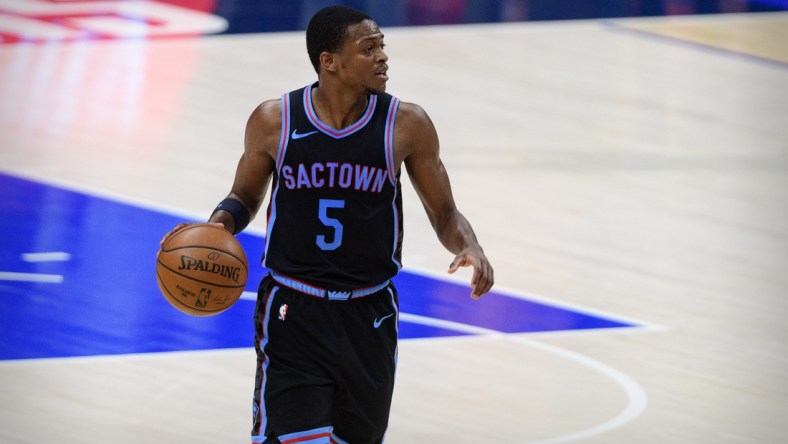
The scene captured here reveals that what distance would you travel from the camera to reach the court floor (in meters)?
6.99

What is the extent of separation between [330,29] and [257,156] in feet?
1.60

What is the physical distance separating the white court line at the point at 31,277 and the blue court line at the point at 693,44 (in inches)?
321

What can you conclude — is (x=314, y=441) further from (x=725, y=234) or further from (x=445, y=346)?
(x=725, y=234)

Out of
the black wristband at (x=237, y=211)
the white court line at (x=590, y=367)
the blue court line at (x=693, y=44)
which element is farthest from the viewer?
the blue court line at (x=693, y=44)

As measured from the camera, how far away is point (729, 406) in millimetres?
7238

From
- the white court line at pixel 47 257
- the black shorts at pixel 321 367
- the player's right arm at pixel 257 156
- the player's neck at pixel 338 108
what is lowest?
the white court line at pixel 47 257

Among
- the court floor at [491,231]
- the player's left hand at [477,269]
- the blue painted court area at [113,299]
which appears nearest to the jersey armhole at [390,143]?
the player's left hand at [477,269]

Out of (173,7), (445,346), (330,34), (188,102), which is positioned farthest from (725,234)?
(173,7)

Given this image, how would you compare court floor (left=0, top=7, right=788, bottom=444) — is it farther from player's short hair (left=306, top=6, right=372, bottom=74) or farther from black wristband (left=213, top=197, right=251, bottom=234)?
player's short hair (left=306, top=6, right=372, bottom=74)

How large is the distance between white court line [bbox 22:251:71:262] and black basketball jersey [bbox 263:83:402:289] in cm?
387

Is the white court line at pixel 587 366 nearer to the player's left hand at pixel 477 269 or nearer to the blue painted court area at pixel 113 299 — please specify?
the blue painted court area at pixel 113 299

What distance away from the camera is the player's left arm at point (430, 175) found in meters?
Result: 5.01

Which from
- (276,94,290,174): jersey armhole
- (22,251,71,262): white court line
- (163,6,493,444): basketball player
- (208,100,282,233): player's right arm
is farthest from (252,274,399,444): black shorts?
(22,251,71,262): white court line

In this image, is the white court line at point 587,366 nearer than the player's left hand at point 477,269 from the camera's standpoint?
No
